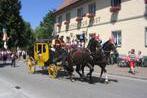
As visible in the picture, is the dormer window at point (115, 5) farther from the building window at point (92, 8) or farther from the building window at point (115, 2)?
the building window at point (92, 8)

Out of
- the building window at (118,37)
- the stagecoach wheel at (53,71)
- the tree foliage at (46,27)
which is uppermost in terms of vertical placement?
the tree foliage at (46,27)

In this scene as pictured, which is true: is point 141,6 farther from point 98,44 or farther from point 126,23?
point 98,44

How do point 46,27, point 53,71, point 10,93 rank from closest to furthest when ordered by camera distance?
point 10,93
point 53,71
point 46,27

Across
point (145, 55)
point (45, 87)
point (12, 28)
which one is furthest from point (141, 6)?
point (12, 28)

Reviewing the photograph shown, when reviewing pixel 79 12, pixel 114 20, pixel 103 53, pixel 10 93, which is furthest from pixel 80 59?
pixel 79 12

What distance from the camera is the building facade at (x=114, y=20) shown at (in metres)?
29.8

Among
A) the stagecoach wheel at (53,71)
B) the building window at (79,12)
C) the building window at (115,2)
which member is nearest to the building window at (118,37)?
the building window at (115,2)

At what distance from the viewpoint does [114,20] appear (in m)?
33.9

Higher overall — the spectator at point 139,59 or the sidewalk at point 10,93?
the spectator at point 139,59

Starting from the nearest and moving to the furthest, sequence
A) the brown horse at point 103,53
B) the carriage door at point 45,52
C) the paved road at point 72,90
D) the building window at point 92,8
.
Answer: the paved road at point 72,90
the brown horse at point 103,53
the carriage door at point 45,52
the building window at point 92,8

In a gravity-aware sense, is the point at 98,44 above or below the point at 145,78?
above

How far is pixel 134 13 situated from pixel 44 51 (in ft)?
35.2

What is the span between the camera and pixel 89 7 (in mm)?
39438

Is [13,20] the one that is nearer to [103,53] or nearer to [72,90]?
[103,53]
